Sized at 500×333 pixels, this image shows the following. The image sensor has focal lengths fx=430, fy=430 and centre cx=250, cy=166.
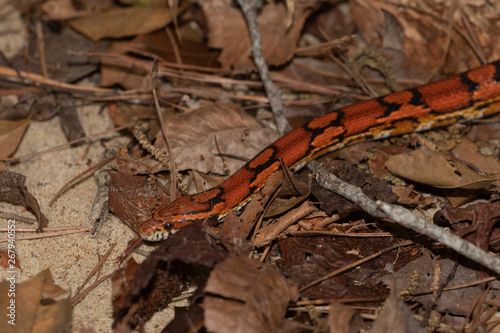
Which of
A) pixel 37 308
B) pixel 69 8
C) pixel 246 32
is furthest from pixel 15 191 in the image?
pixel 246 32

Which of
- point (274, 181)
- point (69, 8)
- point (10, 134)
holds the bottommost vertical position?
point (274, 181)

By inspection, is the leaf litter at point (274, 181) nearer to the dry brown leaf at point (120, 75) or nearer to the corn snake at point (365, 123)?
the dry brown leaf at point (120, 75)

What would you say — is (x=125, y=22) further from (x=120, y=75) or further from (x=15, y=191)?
(x=15, y=191)

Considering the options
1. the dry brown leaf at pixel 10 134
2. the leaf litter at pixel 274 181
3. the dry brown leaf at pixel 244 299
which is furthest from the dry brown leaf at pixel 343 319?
the dry brown leaf at pixel 10 134

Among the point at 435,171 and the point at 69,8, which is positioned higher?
the point at 69,8

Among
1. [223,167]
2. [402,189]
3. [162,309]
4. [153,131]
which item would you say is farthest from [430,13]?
[162,309]
